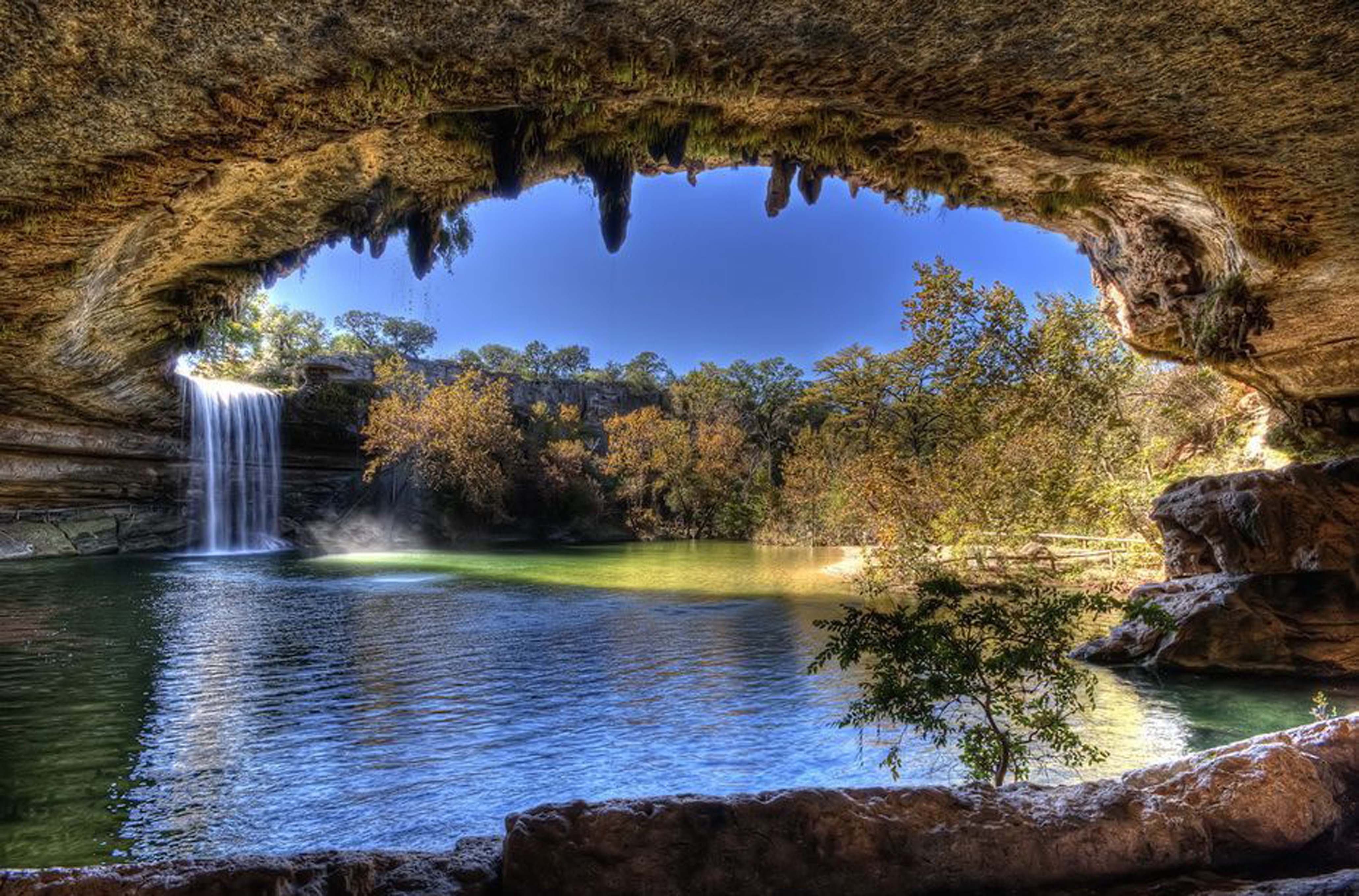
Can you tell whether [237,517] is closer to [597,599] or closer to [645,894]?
[597,599]

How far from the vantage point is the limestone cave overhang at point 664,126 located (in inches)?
124

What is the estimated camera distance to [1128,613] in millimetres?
4961

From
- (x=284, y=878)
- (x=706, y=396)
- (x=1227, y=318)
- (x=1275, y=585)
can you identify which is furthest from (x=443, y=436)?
(x=284, y=878)

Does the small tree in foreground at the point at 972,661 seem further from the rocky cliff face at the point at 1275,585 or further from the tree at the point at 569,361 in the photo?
the tree at the point at 569,361

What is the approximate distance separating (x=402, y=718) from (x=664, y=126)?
5918mm

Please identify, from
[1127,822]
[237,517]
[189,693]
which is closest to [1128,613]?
[1127,822]

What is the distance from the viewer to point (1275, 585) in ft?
26.0

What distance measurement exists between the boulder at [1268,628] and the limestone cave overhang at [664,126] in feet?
9.21

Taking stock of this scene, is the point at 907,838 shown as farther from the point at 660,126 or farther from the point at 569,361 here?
the point at 569,361

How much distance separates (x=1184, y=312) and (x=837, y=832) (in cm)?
765

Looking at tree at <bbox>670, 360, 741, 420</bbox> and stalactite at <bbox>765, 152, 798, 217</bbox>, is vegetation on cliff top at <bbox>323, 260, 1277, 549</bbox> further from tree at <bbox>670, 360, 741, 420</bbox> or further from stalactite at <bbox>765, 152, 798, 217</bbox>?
tree at <bbox>670, 360, 741, 420</bbox>

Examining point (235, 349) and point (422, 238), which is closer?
point (422, 238)

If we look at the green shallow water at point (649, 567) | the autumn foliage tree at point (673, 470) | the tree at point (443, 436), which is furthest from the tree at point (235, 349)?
the autumn foliage tree at point (673, 470)

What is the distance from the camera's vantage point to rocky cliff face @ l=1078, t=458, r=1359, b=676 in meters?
7.63
